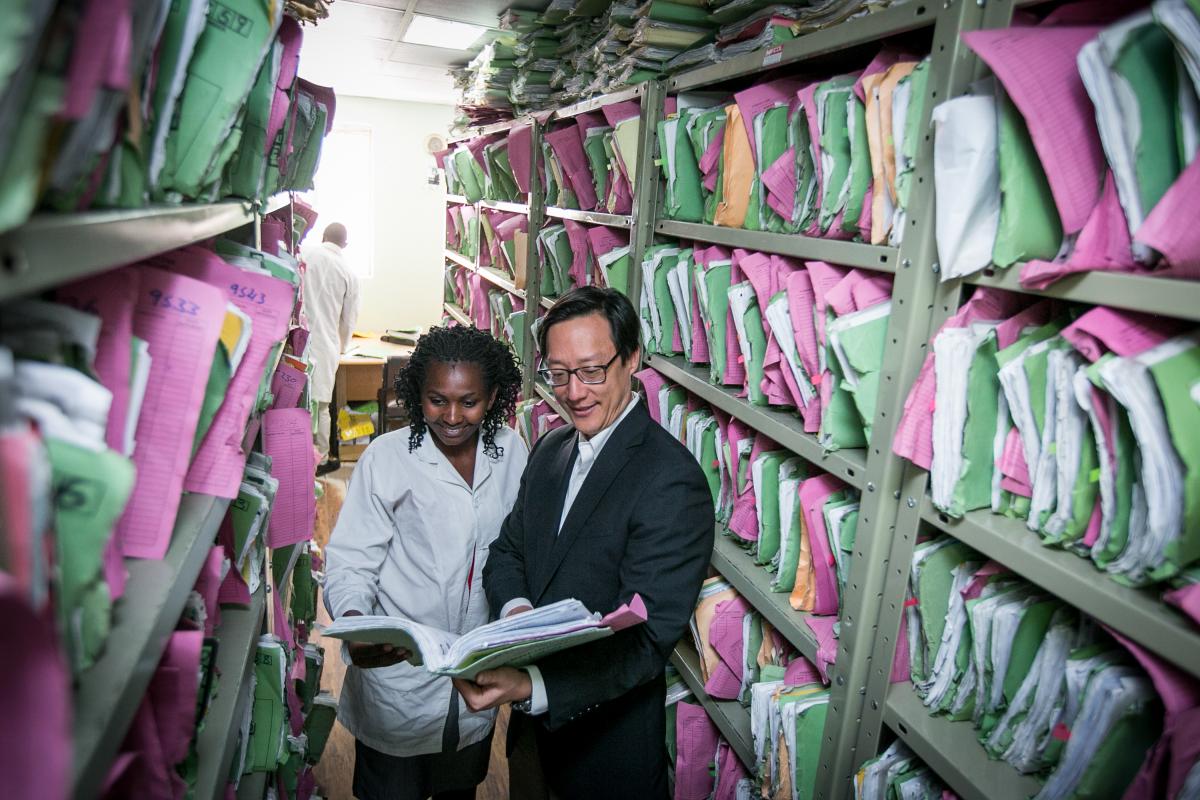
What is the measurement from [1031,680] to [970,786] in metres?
0.19

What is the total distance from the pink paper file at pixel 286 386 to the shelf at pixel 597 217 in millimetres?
1072

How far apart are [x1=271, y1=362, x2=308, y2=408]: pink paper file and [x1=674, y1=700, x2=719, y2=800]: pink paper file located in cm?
131

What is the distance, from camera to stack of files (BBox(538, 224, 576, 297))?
9.76 feet

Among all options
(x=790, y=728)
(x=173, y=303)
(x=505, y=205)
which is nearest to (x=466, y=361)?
(x=173, y=303)

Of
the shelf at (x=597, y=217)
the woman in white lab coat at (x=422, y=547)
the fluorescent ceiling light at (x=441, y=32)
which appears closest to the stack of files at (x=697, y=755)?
the woman in white lab coat at (x=422, y=547)

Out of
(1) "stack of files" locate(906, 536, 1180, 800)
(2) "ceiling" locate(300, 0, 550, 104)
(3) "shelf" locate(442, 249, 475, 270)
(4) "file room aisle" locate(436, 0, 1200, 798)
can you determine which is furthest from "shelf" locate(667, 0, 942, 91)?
(3) "shelf" locate(442, 249, 475, 270)

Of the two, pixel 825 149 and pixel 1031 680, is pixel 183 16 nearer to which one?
pixel 825 149

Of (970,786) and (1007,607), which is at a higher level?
(1007,607)

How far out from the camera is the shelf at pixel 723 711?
5.50ft

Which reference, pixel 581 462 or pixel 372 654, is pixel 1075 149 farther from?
pixel 372 654

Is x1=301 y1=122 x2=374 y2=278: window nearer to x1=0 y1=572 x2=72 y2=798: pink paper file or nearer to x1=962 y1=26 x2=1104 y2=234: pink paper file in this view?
x1=962 y1=26 x2=1104 y2=234: pink paper file

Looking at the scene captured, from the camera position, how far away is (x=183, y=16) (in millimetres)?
689

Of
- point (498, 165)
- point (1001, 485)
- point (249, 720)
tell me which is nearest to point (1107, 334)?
A: point (1001, 485)

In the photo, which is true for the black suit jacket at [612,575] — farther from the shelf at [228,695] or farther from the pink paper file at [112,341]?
the pink paper file at [112,341]
